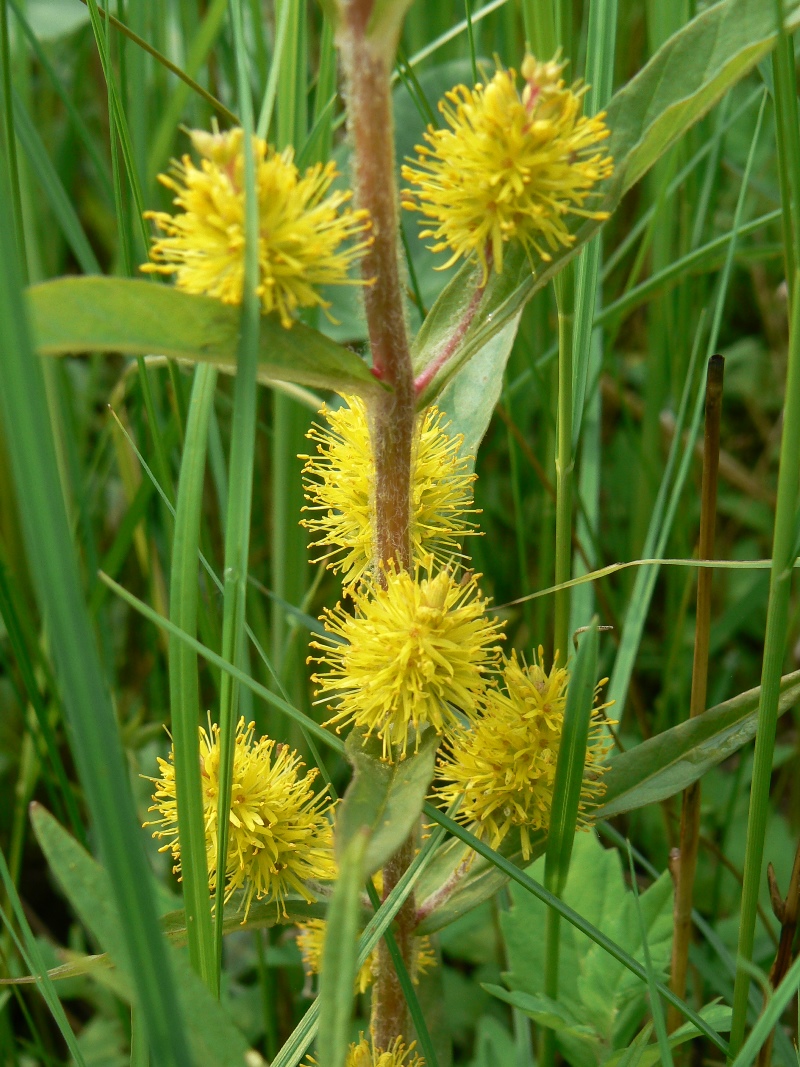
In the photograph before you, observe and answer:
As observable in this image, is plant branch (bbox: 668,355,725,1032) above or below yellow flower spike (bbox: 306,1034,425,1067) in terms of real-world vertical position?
above

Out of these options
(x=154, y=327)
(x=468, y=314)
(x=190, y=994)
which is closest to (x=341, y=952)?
(x=190, y=994)

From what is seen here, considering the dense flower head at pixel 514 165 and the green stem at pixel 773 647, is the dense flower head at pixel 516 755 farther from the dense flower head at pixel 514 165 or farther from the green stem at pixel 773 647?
the dense flower head at pixel 514 165

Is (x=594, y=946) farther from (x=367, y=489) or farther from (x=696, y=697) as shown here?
(x=367, y=489)

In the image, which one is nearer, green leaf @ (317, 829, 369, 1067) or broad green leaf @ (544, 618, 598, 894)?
green leaf @ (317, 829, 369, 1067)

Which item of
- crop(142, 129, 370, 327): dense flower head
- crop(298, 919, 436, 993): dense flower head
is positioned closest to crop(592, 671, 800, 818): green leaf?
crop(298, 919, 436, 993): dense flower head

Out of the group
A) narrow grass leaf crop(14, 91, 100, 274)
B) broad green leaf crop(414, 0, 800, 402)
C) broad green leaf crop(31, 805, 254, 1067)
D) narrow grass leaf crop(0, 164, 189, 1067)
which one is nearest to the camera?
narrow grass leaf crop(0, 164, 189, 1067)

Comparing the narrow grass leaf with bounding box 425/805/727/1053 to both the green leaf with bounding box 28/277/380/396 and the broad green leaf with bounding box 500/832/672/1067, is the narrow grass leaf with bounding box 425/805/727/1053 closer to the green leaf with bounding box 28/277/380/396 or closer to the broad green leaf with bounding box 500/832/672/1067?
the broad green leaf with bounding box 500/832/672/1067
